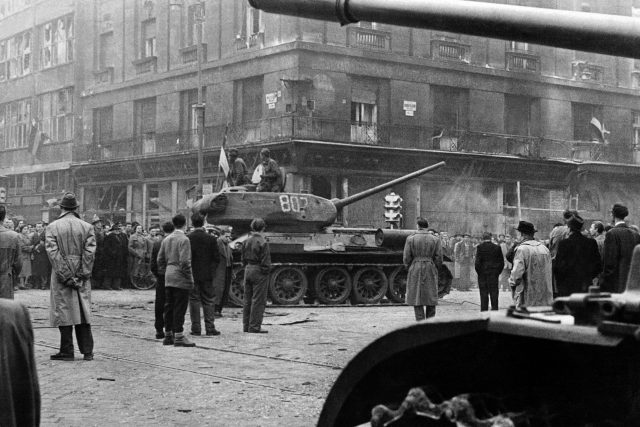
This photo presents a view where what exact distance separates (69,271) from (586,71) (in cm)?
3104

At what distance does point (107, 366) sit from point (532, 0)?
2847 cm

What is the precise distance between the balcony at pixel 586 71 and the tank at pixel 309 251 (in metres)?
18.7

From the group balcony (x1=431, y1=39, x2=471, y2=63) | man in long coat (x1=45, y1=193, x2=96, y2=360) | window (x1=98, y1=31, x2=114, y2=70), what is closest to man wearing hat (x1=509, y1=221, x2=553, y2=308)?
man in long coat (x1=45, y1=193, x2=96, y2=360)

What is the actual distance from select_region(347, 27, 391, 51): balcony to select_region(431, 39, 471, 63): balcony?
2.02 metres

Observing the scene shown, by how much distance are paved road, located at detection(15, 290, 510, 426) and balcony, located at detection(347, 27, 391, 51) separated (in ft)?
54.7

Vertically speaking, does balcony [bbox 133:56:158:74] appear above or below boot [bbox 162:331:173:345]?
above

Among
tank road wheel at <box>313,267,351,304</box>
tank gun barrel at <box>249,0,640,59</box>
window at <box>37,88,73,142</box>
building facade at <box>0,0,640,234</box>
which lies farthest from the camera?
window at <box>37,88,73,142</box>

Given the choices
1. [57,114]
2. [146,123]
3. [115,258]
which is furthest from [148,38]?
[115,258]

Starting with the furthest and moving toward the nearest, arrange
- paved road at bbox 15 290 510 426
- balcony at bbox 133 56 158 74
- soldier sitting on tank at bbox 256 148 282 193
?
balcony at bbox 133 56 158 74
soldier sitting on tank at bbox 256 148 282 193
paved road at bbox 15 290 510 426

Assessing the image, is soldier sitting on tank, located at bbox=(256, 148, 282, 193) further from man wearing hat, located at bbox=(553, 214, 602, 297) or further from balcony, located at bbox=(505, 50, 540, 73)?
balcony, located at bbox=(505, 50, 540, 73)

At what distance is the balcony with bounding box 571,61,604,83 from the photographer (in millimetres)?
37688

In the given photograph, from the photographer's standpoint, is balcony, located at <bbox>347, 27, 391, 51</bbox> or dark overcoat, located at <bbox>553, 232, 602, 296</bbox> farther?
balcony, located at <bbox>347, 27, 391, 51</bbox>

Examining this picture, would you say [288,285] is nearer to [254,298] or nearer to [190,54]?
[254,298]

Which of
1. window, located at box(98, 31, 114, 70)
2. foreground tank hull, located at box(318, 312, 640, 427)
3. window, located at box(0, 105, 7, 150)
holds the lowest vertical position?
foreground tank hull, located at box(318, 312, 640, 427)
